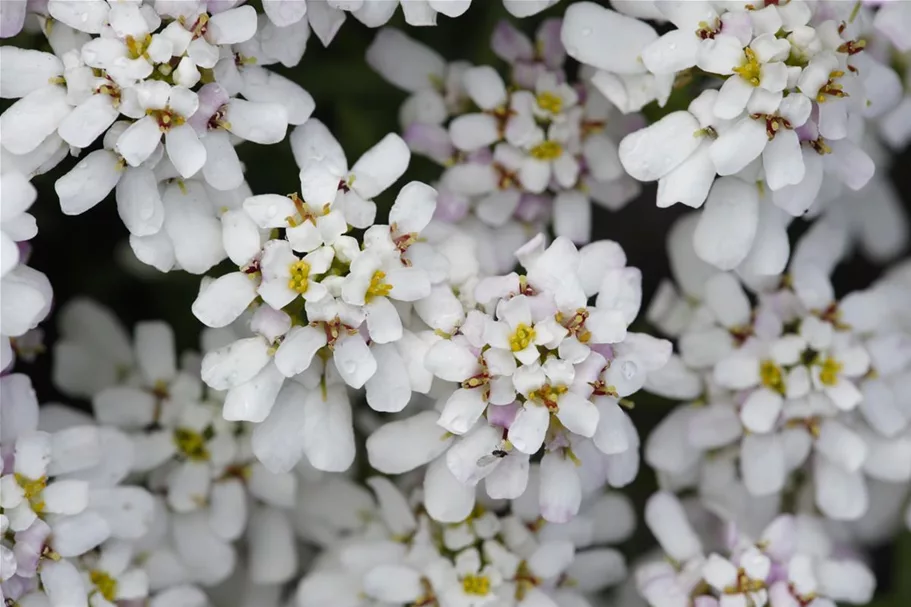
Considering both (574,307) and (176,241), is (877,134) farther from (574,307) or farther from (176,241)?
(176,241)

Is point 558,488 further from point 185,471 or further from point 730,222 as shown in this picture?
point 185,471

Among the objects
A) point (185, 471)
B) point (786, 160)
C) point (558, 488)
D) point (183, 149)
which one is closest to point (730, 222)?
point (786, 160)

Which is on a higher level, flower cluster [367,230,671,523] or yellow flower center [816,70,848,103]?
yellow flower center [816,70,848,103]

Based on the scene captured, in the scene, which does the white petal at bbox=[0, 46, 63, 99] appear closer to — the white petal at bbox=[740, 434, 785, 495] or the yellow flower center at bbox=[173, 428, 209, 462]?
the yellow flower center at bbox=[173, 428, 209, 462]

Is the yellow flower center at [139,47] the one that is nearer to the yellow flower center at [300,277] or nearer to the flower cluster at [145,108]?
the flower cluster at [145,108]

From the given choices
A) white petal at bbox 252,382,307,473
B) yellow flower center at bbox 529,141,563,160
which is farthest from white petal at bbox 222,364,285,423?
yellow flower center at bbox 529,141,563,160

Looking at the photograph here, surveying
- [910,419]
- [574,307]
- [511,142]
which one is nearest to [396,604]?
[574,307]

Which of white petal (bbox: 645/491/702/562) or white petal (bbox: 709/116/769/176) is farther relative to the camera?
white petal (bbox: 645/491/702/562)
